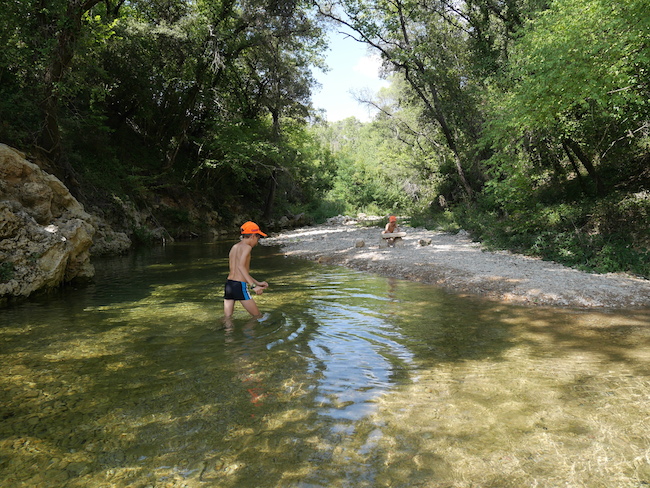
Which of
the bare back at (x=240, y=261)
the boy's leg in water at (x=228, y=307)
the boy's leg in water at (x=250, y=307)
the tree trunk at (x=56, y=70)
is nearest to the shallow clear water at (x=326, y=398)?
the boy's leg in water at (x=228, y=307)

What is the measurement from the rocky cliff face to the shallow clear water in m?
1.21

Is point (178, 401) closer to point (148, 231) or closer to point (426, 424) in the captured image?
point (426, 424)

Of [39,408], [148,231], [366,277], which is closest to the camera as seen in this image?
[39,408]

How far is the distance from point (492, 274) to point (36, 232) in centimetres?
1027

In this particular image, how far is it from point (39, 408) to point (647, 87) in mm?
13549

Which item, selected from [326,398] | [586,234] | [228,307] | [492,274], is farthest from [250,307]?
[586,234]

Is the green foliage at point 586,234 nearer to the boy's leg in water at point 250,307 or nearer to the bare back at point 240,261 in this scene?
the boy's leg in water at point 250,307

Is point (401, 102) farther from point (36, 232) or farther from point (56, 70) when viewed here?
point (36, 232)

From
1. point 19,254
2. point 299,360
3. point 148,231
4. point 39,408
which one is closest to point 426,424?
point 299,360

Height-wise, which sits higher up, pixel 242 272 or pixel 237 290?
pixel 242 272

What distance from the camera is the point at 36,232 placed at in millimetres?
8547

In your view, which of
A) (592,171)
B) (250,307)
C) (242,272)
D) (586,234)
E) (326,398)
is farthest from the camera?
(592,171)

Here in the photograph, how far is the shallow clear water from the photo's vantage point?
2.74 meters

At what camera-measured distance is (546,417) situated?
3.40 metres
